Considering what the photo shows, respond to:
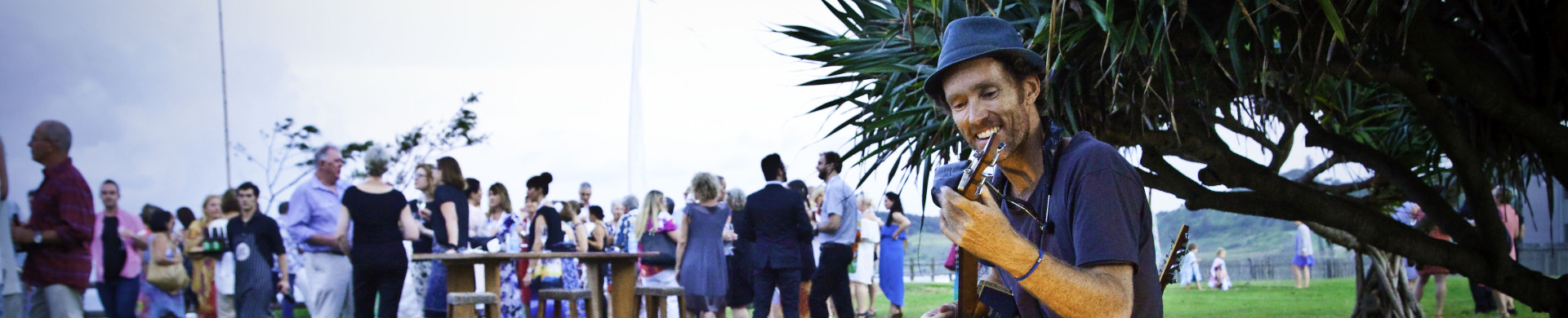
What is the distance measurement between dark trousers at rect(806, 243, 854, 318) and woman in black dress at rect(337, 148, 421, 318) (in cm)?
275

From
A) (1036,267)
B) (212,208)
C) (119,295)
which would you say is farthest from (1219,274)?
(1036,267)

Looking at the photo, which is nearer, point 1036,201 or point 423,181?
point 1036,201

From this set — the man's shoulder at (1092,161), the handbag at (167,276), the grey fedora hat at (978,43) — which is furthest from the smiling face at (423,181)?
the man's shoulder at (1092,161)

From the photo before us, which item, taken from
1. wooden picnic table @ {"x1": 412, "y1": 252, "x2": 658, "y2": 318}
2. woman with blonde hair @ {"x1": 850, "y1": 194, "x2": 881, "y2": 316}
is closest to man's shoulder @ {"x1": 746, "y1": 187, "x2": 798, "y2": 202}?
wooden picnic table @ {"x1": 412, "y1": 252, "x2": 658, "y2": 318}

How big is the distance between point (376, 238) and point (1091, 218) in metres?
5.44

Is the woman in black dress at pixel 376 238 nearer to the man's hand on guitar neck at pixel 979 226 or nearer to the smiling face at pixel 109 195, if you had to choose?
the smiling face at pixel 109 195

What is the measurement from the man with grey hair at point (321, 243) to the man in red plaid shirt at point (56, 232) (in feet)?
5.34

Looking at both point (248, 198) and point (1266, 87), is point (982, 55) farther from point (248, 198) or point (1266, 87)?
point (248, 198)

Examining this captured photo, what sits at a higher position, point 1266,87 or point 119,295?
point 1266,87

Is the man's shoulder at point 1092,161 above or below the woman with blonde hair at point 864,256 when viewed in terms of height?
above

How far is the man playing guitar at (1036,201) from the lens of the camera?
1.32m

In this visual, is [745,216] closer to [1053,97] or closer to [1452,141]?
[1053,97]

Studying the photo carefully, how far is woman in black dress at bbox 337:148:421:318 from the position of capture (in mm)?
6109

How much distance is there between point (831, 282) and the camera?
7.83m
